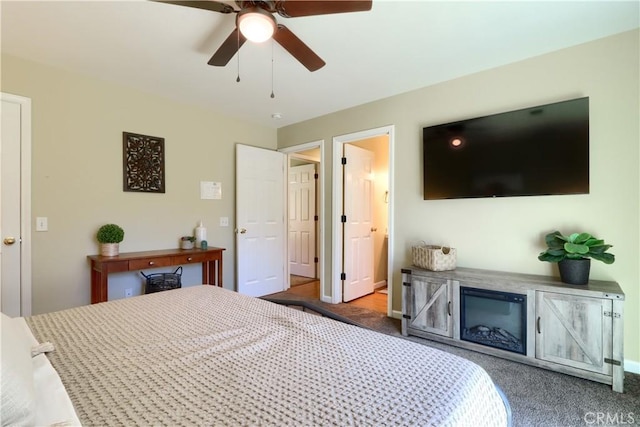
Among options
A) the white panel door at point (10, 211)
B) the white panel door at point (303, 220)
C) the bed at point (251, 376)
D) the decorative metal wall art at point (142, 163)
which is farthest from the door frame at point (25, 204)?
the white panel door at point (303, 220)

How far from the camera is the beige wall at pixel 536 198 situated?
2113 mm

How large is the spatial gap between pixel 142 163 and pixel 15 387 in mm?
2949

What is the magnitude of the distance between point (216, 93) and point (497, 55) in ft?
8.82

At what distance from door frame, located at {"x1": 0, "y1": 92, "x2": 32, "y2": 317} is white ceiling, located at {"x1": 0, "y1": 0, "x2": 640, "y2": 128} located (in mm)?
492

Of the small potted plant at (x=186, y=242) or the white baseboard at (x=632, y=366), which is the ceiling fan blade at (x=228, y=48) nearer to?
the small potted plant at (x=186, y=242)

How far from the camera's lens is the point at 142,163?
3.18 metres

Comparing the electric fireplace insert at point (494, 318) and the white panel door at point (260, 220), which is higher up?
the white panel door at point (260, 220)

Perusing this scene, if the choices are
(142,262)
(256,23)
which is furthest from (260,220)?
(256,23)

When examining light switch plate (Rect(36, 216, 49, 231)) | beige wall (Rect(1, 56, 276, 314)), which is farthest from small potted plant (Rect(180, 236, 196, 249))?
light switch plate (Rect(36, 216, 49, 231))

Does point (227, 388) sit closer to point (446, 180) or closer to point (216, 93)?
point (446, 180)

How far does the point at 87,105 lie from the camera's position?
2836 mm

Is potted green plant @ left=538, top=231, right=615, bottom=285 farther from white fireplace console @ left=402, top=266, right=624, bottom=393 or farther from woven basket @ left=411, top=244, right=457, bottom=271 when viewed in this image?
woven basket @ left=411, top=244, right=457, bottom=271

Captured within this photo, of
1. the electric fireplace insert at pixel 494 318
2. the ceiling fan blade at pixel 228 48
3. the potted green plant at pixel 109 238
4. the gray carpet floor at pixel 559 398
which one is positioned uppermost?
the ceiling fan blade at pixel 228 48

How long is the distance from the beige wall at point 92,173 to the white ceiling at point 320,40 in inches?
9.1
